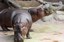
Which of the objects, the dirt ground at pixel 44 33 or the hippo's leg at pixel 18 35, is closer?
the hippo's leg at pixel 18 35

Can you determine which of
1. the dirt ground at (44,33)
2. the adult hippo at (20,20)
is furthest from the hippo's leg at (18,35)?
the dirt ground at (44,33)

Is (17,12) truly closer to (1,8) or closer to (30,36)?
(30,36)

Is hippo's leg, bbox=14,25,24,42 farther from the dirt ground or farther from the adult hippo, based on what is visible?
the dirt ground

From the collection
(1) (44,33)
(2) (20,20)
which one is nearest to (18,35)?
(2) (20,20)

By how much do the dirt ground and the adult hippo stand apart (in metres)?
0.10

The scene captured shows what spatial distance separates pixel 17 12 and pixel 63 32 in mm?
487

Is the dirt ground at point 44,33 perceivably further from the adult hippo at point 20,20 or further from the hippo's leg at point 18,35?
the hippo's leg at point 18,35

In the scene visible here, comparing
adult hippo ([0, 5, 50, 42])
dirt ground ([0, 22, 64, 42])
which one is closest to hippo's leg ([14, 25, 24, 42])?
adult hippo ([0, 5, 50, 42])

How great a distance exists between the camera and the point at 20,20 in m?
1.77

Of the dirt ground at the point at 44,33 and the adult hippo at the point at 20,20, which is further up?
the adult hippo at the point at 20,20

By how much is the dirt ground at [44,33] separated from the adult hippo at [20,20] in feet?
0.32

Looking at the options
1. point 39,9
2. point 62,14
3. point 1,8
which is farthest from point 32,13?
Answer: point 62,14

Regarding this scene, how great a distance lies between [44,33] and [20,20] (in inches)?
17.7

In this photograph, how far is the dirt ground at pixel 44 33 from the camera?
1.96 meters
